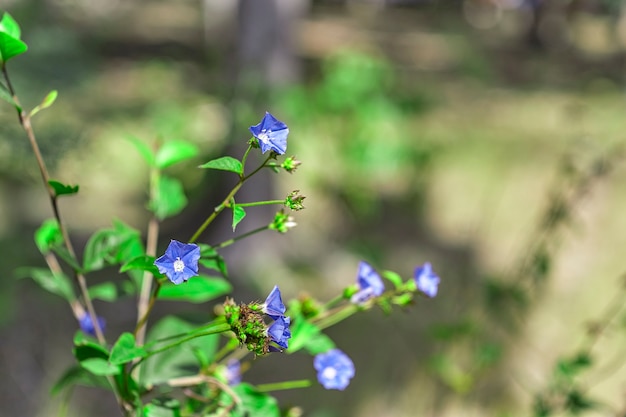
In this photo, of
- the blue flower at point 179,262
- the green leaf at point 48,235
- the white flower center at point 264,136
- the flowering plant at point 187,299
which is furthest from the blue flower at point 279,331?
the green leaf at point 48,235

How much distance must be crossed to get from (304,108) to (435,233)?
1168mm

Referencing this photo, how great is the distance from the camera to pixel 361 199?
4.04m

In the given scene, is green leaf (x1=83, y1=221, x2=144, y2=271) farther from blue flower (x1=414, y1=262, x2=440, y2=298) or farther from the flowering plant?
blue flower (x1=414, y1=262, x2=440, y2=298)

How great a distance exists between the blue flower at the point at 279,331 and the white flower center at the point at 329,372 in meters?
0.22

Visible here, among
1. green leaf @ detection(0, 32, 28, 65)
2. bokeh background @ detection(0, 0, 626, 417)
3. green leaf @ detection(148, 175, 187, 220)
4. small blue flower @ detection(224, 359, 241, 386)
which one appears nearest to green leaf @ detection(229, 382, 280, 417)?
small blue flower @ detection(224, 359, 241, 386)

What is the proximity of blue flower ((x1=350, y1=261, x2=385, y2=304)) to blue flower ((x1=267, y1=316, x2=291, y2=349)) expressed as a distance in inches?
10.2

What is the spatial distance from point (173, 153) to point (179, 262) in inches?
15.0

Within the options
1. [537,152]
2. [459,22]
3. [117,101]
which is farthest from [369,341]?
[459,22]

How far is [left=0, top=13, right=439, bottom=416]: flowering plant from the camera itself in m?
0.70

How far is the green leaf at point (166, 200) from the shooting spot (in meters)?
1.01

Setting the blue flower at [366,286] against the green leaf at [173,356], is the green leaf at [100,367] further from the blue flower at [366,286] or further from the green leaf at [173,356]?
the blue flower at [366,286]

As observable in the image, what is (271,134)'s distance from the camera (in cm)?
74

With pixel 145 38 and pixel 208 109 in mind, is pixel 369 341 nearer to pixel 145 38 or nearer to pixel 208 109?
pixel 208 109

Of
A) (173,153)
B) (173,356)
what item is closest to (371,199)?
(173,153)
